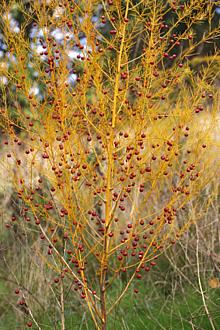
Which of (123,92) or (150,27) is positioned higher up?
(150,27)

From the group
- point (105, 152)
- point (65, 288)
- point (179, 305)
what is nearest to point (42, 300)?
point (65, 288)

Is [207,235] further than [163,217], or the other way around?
[207,235]

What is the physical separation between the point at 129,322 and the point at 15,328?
1.18 m

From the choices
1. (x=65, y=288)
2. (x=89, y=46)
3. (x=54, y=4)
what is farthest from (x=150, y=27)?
(x=65, y=288)

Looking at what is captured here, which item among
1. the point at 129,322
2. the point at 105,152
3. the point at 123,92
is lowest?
the point at 129,322

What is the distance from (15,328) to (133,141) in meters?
2.76

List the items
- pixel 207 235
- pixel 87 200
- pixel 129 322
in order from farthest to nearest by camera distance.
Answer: pixel 207 235 < pixel 129 322 < pixel 87 200

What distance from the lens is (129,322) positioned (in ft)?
15.3

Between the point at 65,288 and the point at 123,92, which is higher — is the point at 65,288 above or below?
below

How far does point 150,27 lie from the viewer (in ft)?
11.1

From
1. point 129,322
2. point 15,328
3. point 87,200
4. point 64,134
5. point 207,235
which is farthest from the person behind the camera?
point 207,235

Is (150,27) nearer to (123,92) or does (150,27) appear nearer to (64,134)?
(123,92)

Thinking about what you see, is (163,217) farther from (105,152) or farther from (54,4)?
(54,4)

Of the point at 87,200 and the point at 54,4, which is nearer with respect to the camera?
the point at 54,4
